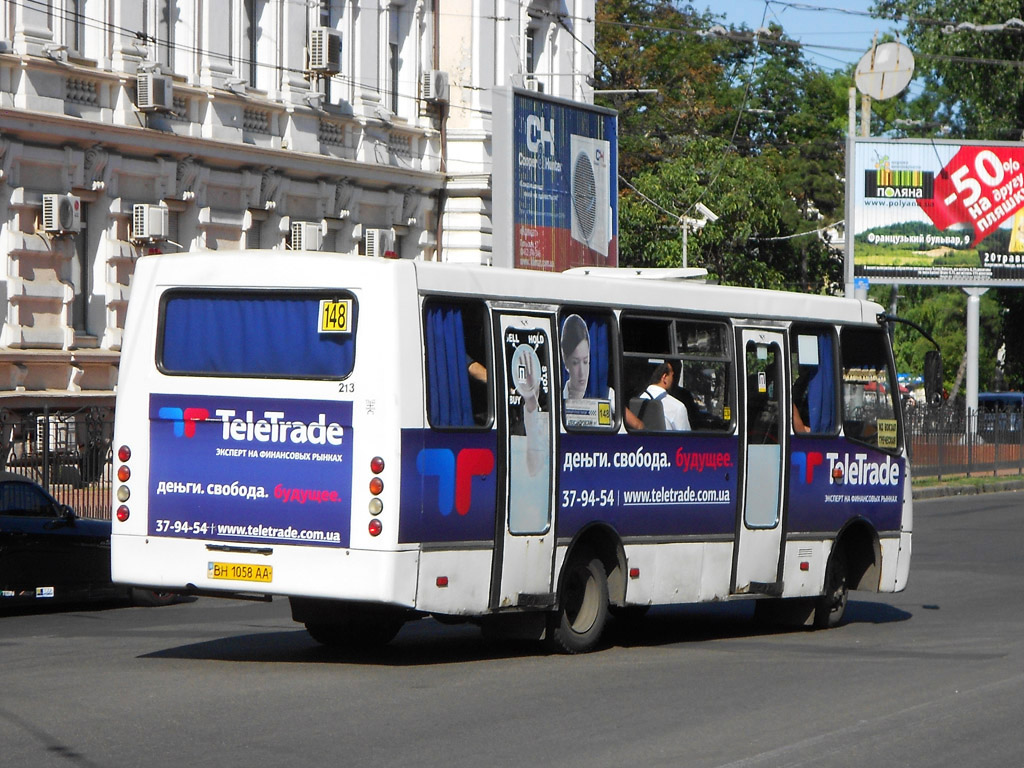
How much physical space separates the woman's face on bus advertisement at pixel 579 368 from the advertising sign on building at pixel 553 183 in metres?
15.1

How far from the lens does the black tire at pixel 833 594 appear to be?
13742 millimetres

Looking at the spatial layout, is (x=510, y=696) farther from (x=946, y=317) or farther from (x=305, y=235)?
(x=946, y=317)

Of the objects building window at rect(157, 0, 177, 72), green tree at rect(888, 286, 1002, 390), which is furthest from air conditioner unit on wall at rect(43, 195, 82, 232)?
green tree at rect(888, 286, 1002, 390)

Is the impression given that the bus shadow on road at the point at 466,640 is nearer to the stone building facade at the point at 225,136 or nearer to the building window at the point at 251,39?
the stone building facade at the point at 225,136

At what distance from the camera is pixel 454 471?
10.6 meters

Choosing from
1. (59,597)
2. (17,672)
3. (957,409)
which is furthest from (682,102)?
(17,672)

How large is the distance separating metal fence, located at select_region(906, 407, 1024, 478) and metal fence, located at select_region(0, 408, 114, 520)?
18.5 m

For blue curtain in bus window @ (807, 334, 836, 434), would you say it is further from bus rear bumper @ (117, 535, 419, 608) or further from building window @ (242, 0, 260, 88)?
building window @ (242, 0, 260, 88)

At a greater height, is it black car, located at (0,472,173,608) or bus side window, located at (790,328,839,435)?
bus side window, located at (790,328,839,435)

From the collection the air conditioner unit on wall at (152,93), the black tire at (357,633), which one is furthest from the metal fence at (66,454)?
the black tire at (357,633)

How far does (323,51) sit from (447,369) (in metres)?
20.6

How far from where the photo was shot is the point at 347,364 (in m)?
10.4

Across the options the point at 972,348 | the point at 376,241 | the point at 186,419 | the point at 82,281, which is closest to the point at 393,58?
the point at 376,241

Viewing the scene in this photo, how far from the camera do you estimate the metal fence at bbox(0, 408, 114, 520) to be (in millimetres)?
20625
